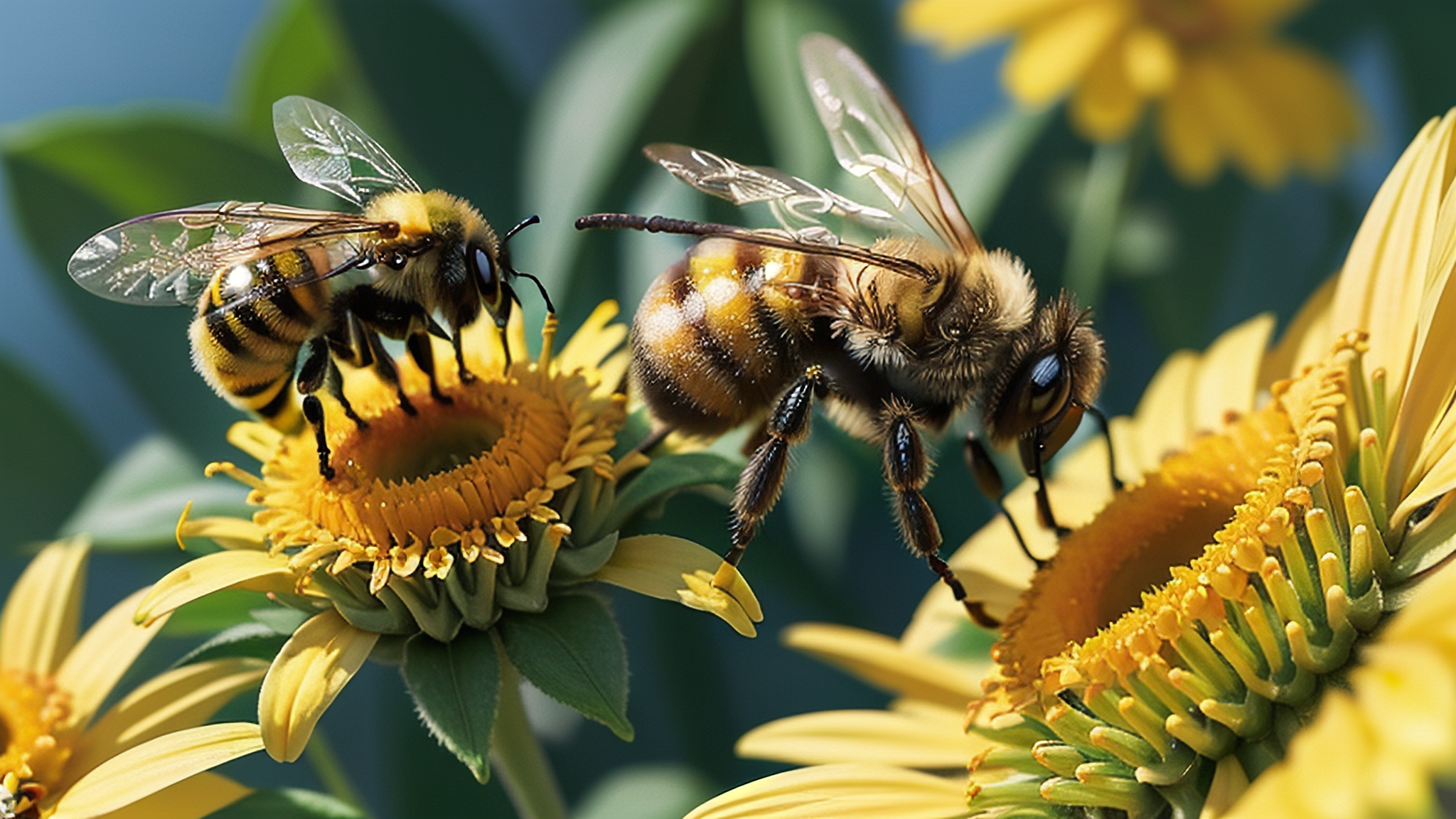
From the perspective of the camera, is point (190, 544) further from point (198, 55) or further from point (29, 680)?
point (198, 55)

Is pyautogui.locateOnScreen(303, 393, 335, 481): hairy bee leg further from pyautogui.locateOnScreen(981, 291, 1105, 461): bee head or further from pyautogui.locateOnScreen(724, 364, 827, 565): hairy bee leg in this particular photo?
pyautogui.locateOnScreen(981, 291, 1105, 461): bee head

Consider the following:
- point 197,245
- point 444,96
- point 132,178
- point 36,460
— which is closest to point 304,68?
point 444,96

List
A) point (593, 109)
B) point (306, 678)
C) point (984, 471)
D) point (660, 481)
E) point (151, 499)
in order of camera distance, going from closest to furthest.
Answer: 1. point (306, 678)
2. point (660, 481)
3. point (984, 471)
4. point (151, 499)
5. point (593, 109)

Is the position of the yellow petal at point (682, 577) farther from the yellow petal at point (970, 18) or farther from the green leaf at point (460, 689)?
the yellow petal at point (970, 18)

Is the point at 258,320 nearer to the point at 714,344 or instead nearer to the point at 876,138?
the point at 714,344

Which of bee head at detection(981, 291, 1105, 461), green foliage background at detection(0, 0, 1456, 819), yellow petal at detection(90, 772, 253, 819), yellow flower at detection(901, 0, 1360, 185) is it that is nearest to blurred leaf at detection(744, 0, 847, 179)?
green foliage background at detection(0, 0, 1456, 819)

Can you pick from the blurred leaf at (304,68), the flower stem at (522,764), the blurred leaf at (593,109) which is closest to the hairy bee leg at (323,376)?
the flower stem at (522,764)
